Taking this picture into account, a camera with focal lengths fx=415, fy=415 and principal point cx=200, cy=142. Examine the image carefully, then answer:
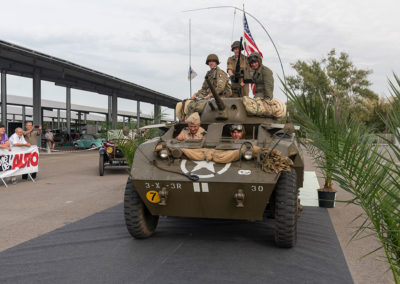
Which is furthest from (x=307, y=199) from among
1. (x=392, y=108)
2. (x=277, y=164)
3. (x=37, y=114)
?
(x=37, y=114)

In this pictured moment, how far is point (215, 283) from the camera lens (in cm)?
378

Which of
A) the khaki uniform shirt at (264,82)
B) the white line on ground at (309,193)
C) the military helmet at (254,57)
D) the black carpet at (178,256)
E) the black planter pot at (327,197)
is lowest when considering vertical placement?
the white line on ground at (309,193)

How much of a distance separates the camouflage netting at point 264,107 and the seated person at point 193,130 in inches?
33.1

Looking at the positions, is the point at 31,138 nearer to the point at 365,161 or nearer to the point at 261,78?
the point at 261,78

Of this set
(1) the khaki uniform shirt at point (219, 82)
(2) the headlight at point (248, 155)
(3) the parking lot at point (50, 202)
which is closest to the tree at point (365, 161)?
(2) the headlight at point (248, 155)

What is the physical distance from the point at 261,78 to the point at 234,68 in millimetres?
1287

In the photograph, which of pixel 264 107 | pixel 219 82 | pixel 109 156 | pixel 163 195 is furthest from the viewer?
pixel 109 156

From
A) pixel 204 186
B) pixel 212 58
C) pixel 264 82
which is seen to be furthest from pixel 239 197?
pixel 212 58

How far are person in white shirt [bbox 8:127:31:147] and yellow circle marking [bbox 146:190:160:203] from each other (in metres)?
7.47

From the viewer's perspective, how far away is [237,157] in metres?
4.70

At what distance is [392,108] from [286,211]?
251 centimetres

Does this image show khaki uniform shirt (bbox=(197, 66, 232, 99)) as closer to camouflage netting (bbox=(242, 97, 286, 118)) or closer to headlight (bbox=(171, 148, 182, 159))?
camouflage netting (bbox=(242, 97, 286, 118))

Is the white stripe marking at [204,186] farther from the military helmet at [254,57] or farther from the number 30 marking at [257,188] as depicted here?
the military helmet at [254,57]

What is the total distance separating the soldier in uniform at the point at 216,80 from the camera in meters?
7.05
